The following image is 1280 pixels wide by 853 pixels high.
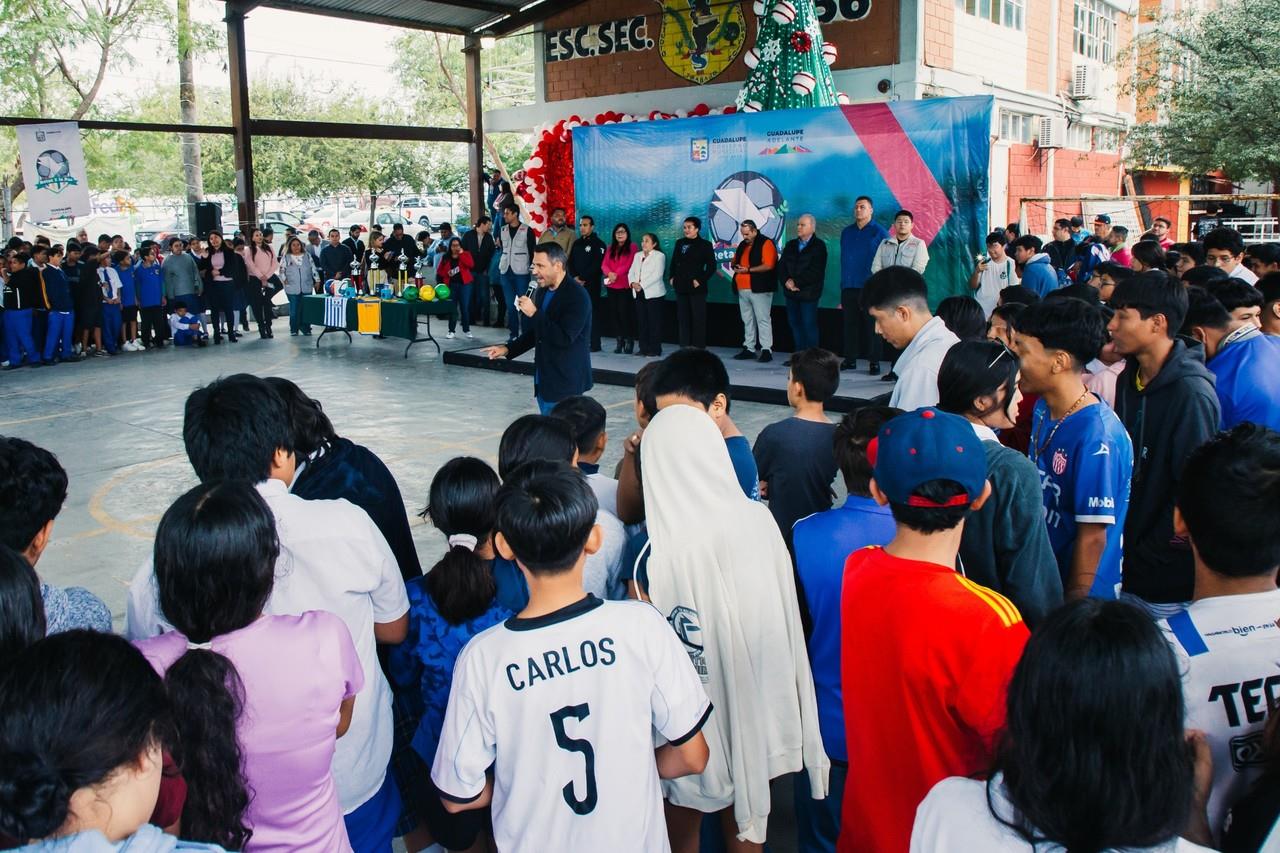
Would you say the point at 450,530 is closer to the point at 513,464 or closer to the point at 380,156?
the point at 513,464

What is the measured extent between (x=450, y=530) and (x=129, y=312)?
13654 mm

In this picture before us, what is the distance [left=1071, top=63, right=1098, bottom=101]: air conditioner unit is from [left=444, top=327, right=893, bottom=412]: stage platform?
37.9ft

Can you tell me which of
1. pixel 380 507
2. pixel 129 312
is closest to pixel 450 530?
pixel 380 507

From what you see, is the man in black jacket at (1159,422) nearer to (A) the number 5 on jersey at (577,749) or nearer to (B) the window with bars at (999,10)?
(A) the number 5 on jersey at (577,749)

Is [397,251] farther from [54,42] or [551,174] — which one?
[54,42]

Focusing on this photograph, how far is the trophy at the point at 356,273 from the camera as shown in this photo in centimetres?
1544

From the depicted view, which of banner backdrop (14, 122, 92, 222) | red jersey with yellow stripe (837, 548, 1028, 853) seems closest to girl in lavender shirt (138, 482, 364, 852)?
red jersey with yellow stripe (837, 548, 1028, 853)

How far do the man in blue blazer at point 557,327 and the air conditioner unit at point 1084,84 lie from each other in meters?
17.6

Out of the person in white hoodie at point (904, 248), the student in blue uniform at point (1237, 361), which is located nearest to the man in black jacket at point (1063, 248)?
the person in white hoodie at point (904, 248)

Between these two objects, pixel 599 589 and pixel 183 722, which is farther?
pixel 599 589

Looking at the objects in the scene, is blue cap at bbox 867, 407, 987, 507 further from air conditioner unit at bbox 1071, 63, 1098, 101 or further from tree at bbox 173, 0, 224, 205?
tree at bbox 173, 0, 224, 205

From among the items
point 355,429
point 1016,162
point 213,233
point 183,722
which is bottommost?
point 355,429

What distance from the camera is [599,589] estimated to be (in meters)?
2.78

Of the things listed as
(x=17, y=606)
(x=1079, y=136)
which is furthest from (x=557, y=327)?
(x=1079, y=136)
